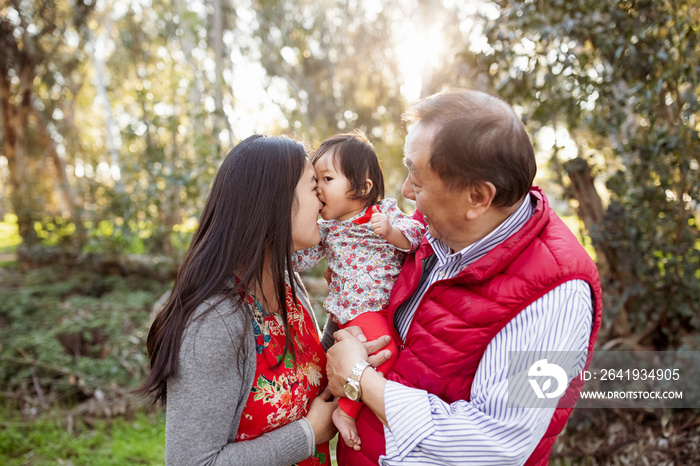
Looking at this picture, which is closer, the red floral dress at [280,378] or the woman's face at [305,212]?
the red floral dress at [280,378]

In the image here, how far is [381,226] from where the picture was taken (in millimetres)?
1816

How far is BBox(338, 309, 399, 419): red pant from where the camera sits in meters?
1.69

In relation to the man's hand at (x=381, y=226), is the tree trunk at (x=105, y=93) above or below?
above

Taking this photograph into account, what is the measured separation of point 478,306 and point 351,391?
0.52 m

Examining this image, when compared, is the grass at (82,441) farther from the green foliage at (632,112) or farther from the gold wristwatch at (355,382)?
the green foliage at (632,112)

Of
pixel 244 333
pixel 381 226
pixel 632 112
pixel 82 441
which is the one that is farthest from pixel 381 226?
pixel 82 441

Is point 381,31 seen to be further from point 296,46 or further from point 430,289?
point 430,289

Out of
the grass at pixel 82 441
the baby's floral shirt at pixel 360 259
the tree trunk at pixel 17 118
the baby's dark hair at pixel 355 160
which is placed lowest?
the grass at pixel 82 441

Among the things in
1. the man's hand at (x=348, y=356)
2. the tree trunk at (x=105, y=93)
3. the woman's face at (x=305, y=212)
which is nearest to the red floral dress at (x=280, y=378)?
the man's hand at (x=348, y=356)

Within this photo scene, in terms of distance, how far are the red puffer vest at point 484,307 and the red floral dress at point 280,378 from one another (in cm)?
27

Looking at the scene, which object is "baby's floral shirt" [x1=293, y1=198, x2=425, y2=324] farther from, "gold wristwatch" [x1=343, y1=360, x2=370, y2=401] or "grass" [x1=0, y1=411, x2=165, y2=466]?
"grass" [x1=0, y1=411, x2=165, y2=466]

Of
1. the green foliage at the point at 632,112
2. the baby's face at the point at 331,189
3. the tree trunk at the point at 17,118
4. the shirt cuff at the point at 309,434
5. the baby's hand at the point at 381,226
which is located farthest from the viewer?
the tree trunk at the point at 17,118

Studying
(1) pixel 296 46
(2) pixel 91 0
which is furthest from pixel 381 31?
(2) pixel 91 0

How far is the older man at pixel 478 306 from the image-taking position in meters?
1.32
